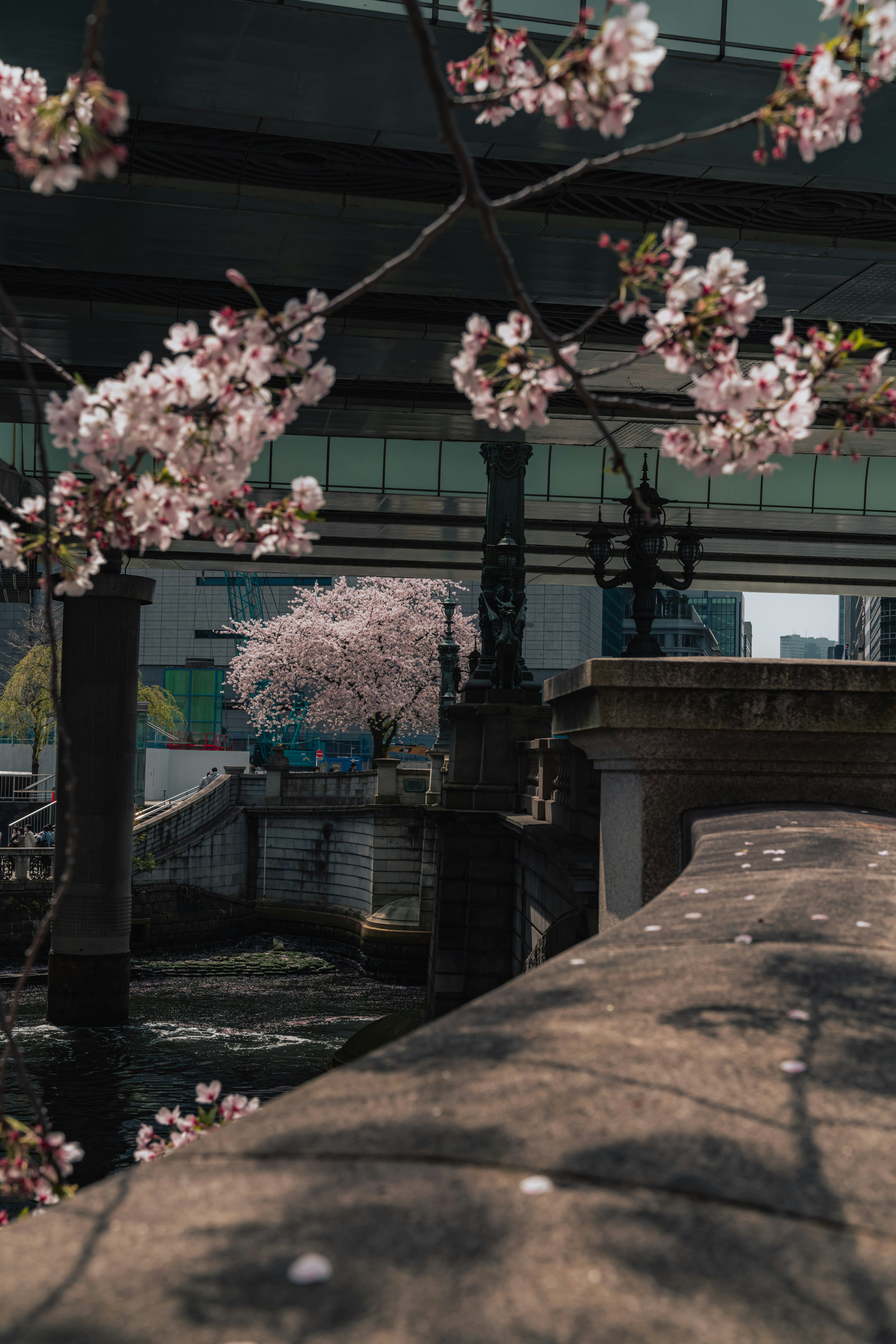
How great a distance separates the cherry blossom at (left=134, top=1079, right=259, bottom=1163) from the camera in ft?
11.7

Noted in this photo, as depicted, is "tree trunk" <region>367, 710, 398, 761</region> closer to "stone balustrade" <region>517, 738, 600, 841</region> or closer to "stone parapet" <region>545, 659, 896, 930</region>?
"stone balustrade" <region>517, 738, 600, 841</region>

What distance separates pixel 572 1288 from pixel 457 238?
13.0 meters

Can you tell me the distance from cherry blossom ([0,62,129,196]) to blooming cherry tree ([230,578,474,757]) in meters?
47.9

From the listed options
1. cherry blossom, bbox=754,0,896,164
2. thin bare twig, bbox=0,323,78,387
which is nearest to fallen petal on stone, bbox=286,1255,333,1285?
thin bare twig, bbox=0,323,78,387

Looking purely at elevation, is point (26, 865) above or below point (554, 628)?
below

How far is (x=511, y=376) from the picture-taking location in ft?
11.9

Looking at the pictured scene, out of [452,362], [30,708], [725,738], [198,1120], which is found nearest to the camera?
[198,1120]

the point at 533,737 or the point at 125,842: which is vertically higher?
the point at 533,737

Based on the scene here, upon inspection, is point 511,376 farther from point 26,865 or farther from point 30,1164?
point 26,865

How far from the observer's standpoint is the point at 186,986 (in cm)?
3028

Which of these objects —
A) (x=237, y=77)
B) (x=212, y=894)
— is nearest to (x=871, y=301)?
(x=237, y=77)

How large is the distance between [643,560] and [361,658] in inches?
1624

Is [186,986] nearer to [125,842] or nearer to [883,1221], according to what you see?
[125,842]

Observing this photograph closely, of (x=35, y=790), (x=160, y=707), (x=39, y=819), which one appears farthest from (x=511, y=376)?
(x=160, y=707)
